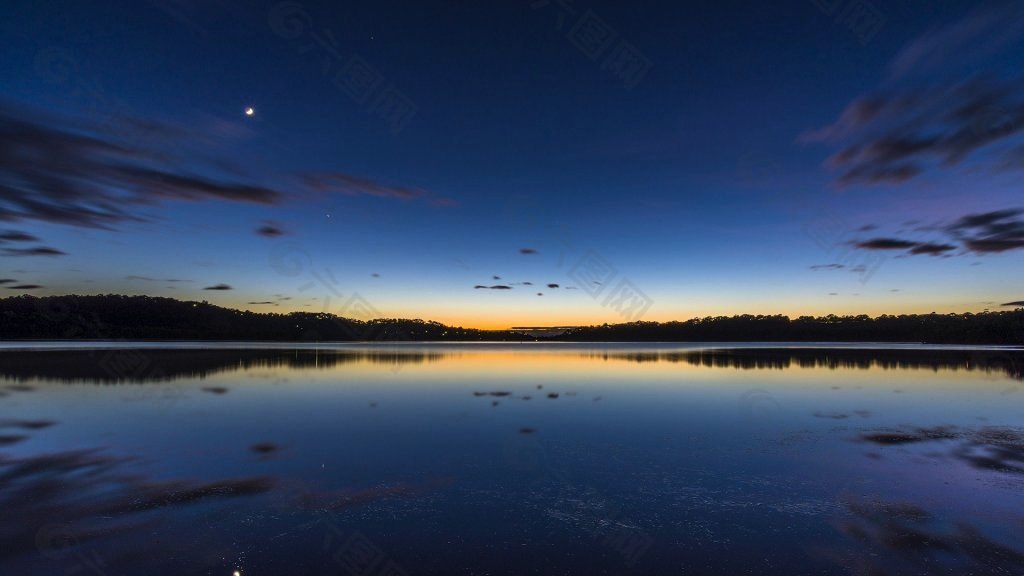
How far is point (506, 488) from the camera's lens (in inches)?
431

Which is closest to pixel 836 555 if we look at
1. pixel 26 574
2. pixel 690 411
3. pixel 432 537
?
pixel 432 537

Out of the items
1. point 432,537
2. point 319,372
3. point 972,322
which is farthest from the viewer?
point 972,322

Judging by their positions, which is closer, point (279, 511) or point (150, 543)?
point (150, 543)

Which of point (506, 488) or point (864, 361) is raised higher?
point (864, 361)

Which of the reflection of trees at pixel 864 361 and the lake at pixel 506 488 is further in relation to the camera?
the reflection of trees at pixel 864 361

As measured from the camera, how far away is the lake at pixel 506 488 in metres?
7.58

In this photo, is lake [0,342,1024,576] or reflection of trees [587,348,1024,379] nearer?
lake [0,342,1024,576]

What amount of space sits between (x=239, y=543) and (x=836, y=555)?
358 inches

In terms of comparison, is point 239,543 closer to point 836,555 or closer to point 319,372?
point 836,555

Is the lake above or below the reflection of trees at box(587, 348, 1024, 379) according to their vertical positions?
below

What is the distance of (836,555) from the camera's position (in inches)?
303

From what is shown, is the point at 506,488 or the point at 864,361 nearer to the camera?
the point at 506,488

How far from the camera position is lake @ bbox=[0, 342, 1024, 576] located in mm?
7582

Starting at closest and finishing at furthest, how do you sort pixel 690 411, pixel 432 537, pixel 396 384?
1. pixel 432 537
2. pixel 690 411
3. pixel 396 384
